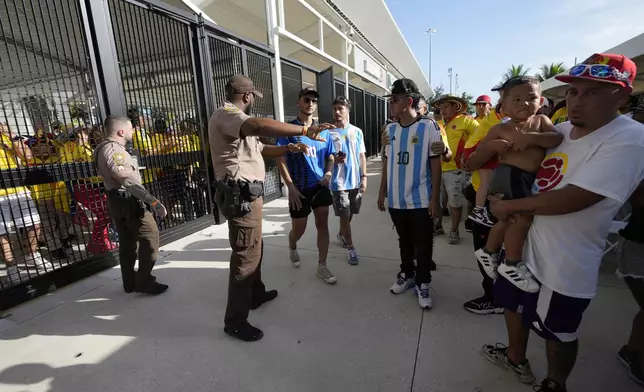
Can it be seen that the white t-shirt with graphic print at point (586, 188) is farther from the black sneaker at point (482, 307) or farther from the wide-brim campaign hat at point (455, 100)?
the wide-brim campaign hat at point (455, 100)

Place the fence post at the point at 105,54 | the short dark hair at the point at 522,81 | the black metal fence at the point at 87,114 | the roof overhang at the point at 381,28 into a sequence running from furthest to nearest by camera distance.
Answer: the roof overhang at the point at 381,28 → the fence post at the point at 105,54 → the black metal fence at the point at 87,114 → the short dark hair at the point at 522,81

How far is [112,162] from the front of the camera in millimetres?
2568

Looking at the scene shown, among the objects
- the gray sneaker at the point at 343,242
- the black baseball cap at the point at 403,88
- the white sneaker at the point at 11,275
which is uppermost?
the black baseball cap at the point at 403,88

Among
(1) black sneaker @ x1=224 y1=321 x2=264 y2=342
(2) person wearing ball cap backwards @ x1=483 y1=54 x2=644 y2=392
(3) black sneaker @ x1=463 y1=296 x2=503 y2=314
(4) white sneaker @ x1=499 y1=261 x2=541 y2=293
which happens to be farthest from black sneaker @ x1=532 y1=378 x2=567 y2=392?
(1) black sneaker @ x1=224 y1=321 x2=264 y2=342

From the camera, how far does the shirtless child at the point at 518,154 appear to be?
58.4 inches

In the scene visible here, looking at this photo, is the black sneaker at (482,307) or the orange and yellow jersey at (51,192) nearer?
the black sneaker at (482,307)

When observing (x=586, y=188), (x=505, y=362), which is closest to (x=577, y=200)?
(x=586, y=188)

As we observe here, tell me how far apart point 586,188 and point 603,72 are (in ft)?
1.63

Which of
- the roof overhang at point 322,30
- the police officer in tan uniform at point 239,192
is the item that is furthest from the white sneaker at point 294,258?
the roof overhang at point 322,30

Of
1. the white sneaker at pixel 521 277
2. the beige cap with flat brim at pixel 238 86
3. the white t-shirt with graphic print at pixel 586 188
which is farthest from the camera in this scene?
the beige cap with flat brim at pixel 238 86

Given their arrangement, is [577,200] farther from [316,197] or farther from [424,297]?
[316,197]

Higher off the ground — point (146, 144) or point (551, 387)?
point (146, 144)

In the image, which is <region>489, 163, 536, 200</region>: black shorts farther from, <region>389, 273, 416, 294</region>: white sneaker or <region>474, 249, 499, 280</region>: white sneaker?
<region>389, 273, 416, 294</region>: white sneaker

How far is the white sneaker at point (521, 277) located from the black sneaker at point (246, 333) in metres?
1.69
